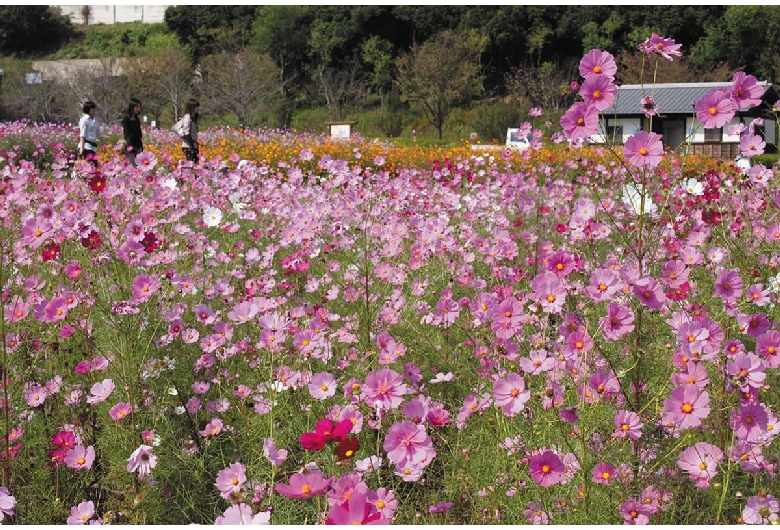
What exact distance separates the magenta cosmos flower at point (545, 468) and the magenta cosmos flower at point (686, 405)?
24 centimetres

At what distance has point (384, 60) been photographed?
34781 millimetres

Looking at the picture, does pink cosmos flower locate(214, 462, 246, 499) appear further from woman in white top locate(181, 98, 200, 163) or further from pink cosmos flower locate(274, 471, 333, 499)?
woman in white top locate(181, 98, 200, 163)

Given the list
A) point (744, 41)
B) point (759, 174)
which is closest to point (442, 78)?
point (744, 41)

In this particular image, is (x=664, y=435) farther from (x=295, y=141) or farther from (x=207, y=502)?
(x=295, y=141)

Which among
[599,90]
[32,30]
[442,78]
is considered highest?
[32,30]

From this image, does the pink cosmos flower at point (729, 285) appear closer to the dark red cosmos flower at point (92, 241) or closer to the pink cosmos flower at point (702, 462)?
the pink cosmos flower at point (702, 462)

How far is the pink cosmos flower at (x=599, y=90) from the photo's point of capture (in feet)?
4.63

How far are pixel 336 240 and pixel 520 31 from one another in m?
34.3

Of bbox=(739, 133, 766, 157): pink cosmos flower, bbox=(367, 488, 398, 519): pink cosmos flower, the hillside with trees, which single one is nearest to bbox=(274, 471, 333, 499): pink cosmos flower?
bbox=(367, 488, 398, 519): pink cosmos flower

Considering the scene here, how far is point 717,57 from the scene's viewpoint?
96.9 ft

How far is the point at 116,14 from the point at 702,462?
62.7 metres

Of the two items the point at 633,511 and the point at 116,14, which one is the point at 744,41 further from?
the point at 116,14

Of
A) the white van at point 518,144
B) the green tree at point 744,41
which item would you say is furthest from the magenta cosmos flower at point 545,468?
the green tree at point 744,41

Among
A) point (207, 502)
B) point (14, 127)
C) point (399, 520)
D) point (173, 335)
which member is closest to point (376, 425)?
point (399, 520)
